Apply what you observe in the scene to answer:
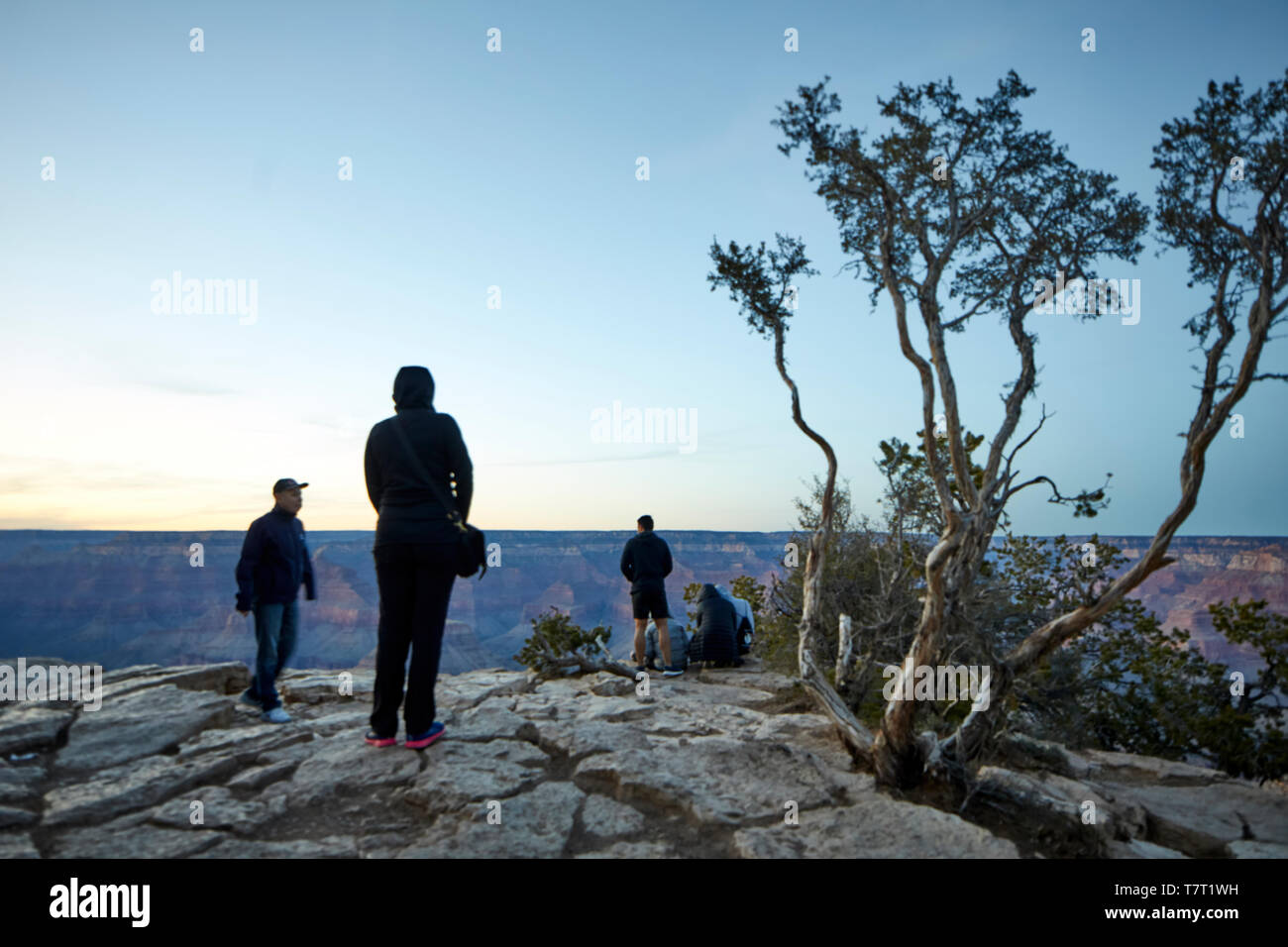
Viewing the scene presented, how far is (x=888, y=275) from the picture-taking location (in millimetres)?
4660

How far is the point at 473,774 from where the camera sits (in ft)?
13.6

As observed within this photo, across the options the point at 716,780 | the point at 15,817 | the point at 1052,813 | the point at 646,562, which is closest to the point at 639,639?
the point at 646,562

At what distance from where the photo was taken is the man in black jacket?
29.7ft

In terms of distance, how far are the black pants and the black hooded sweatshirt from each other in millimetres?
113

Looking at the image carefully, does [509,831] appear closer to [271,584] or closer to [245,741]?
[245,741]

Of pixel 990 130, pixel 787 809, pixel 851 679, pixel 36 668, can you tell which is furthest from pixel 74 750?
pixel 990 130

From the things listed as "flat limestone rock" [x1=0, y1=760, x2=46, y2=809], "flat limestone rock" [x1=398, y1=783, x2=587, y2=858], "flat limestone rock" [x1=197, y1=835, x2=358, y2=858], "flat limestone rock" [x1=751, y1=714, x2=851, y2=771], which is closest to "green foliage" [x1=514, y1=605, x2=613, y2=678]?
"flat limestone rock" [x1=751, y1=714, x2=851, y2=771]

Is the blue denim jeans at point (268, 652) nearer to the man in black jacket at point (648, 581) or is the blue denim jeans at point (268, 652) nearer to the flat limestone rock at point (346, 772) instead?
the flat limestone rock at point (346, 772)

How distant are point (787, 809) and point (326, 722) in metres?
3.54

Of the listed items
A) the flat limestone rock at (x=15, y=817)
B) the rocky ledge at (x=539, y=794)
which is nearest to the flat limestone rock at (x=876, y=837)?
the rocky ledge at (x=539, y=794)

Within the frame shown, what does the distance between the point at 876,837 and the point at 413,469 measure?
319cm

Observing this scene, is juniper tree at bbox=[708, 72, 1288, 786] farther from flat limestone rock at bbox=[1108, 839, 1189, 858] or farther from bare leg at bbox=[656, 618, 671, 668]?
bare leg at bbox=[656, 618, 671, 668]
